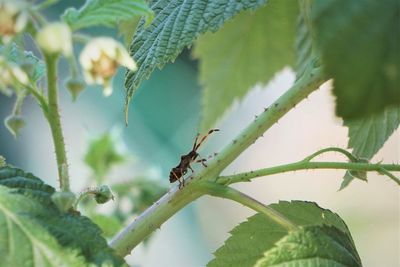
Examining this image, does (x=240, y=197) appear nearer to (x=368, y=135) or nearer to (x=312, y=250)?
(x=312, y=250)

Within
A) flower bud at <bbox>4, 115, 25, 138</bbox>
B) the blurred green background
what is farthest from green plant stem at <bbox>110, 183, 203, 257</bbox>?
the blurred green background

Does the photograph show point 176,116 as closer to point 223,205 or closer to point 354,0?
point 223,205

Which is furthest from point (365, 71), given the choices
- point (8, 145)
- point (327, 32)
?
point (8, 145)

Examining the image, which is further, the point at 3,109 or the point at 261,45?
the point at 3,109

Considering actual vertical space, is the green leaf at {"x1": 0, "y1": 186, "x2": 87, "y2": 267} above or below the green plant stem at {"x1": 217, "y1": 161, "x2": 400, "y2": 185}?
above

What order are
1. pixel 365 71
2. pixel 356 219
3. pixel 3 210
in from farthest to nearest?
pixel 356 219 → pixel 3 210 → pixel 365 71

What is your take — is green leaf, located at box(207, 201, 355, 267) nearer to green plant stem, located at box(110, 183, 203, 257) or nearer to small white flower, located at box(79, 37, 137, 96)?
green plant stem, located at box(110, 183, 203, 257)
